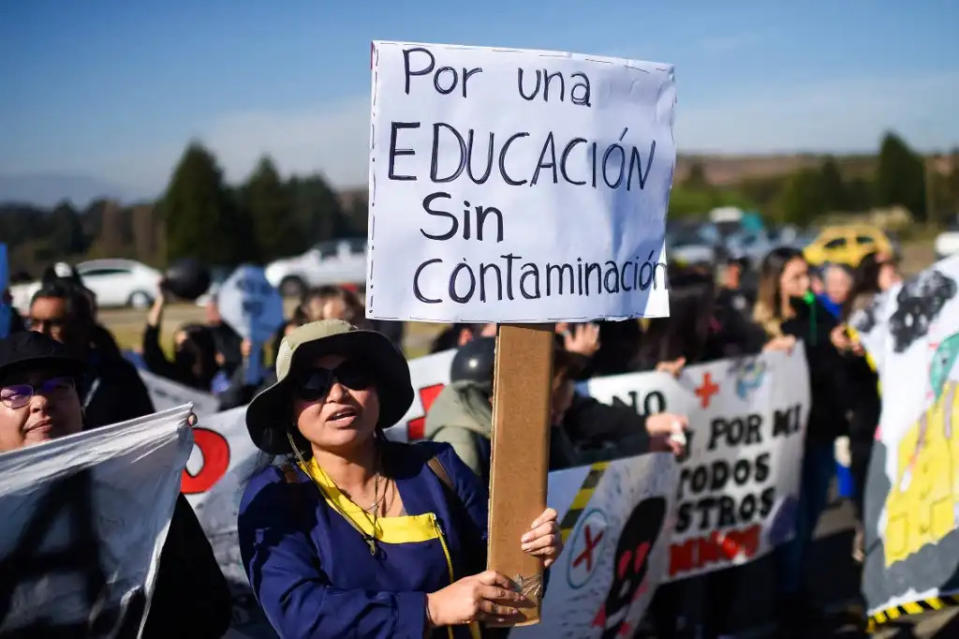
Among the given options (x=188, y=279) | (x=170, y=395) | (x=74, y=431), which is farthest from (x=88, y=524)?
(x=188, y=279)

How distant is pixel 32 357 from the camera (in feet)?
9.16

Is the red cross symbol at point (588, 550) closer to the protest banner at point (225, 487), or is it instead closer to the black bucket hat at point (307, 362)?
the protest banner at point (225, 487)

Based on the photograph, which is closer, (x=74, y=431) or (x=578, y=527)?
(x=74, y=431)

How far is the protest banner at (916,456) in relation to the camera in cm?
425

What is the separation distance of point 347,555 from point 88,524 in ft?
1.88

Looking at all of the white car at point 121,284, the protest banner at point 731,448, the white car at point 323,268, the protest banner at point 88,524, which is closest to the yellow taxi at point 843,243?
the white car at point 323,268

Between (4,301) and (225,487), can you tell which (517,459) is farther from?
(4,301)

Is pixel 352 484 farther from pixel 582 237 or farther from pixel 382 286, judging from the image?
pixel 582 237

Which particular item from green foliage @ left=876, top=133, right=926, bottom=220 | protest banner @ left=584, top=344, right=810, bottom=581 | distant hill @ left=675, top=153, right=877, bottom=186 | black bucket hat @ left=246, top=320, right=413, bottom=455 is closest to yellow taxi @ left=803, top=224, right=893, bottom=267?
protest banner @ left=584, top=344, right=810, bottom=581

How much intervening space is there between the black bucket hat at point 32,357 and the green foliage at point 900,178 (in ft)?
201

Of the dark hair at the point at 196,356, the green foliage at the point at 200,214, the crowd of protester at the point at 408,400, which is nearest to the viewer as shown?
the crowd of protester at the point at 408,400

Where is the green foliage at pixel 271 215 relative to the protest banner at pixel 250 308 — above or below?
above

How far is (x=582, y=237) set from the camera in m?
2.65

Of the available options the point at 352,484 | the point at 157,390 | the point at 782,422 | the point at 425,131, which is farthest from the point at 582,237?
→ the point at 157,390
